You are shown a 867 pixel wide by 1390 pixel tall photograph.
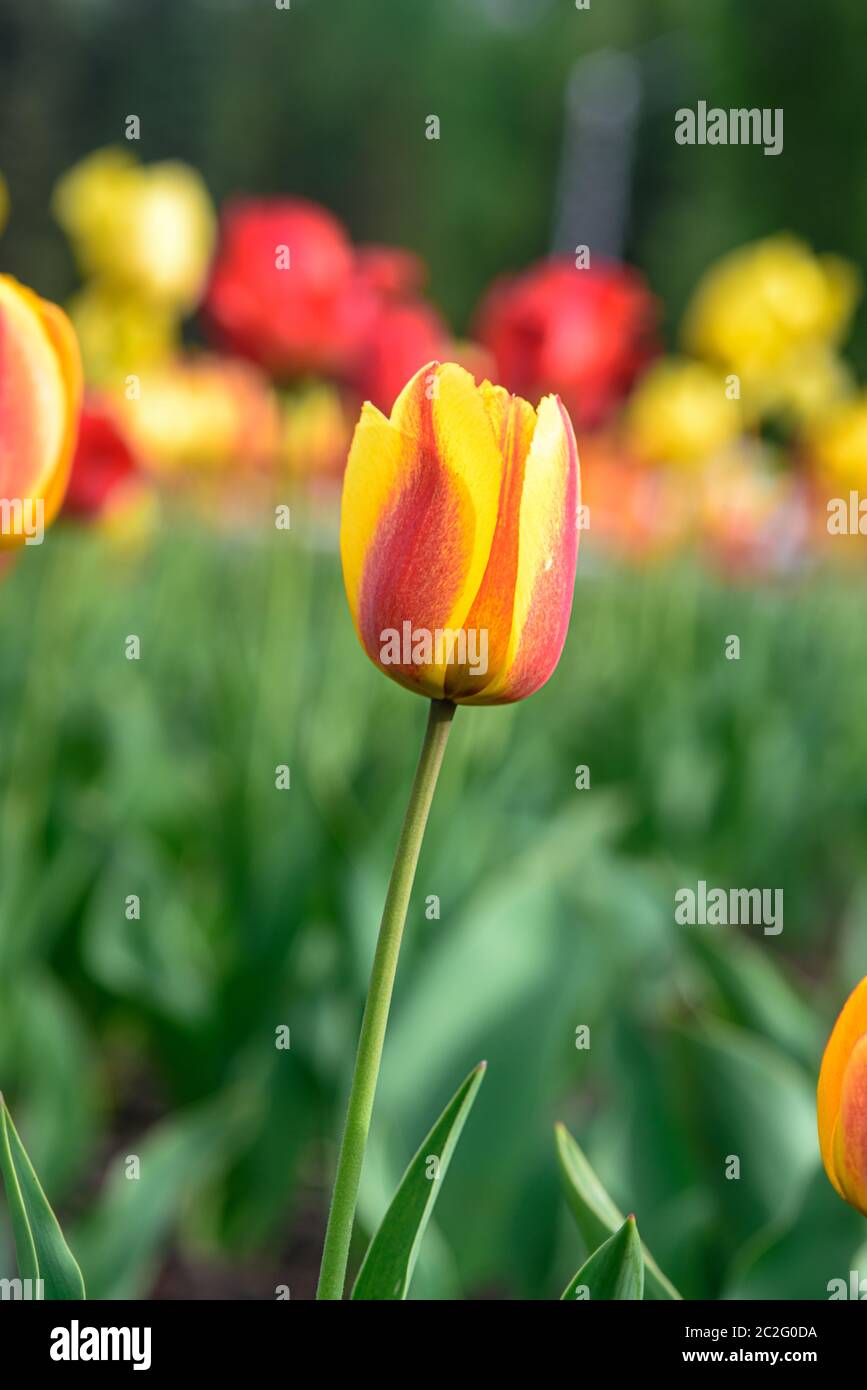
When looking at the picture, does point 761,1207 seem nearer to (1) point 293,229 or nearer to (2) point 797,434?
(1) point 293,229

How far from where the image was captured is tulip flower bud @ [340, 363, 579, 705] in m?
0.42

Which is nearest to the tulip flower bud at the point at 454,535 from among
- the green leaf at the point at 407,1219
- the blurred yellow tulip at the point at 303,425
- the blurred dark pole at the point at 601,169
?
the green leaf at the point at 407,1219

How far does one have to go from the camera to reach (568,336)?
1780 millimetres

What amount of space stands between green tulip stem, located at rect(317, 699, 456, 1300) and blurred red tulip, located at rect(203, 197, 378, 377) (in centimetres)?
129

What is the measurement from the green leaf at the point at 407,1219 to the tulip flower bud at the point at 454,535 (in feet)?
0.39

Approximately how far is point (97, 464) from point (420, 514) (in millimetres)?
799

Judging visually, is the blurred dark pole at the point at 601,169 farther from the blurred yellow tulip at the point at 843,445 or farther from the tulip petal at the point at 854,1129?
the tulip petal at the point at 854,1129

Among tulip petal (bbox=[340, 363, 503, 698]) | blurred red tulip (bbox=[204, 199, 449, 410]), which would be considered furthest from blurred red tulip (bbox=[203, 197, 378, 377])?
tulip petal (bbox=[340, 363, 503, 698])

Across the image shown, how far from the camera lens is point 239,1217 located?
142 centimetres

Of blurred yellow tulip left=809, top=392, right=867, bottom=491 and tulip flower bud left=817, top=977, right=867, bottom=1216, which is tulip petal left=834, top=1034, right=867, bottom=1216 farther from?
blurred yellow tulip left=809, top=392, right=867, bottom=491

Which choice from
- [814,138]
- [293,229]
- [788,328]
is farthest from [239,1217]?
[814,138]

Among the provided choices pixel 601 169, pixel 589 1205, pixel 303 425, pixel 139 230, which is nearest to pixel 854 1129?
pixel 589 1205

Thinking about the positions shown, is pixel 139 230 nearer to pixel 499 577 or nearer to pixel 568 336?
pixel 568 336
